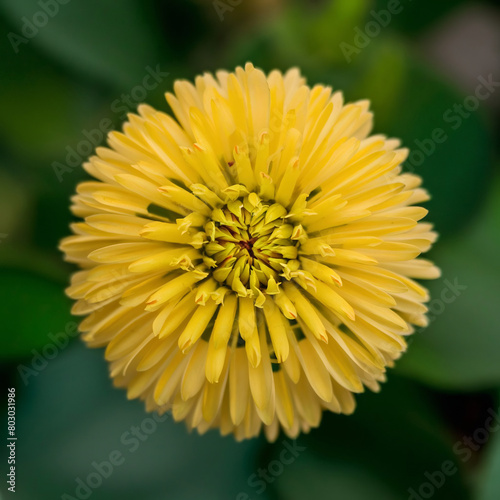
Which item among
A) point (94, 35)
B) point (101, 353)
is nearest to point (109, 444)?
point (101, 353)

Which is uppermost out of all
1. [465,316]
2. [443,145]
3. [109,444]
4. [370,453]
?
[443,145]

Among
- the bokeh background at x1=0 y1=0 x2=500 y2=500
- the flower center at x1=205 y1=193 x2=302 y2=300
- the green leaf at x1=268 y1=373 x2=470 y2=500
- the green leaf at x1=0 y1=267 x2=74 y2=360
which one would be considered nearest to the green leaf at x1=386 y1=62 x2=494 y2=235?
the bokeh background at x1=0 y1=0 x2=500 y2=500

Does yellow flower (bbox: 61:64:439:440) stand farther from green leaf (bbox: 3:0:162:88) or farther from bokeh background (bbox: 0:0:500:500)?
green leaf (bbox: 3:0:162:88)

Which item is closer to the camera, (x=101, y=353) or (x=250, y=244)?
(x=250, y=244)

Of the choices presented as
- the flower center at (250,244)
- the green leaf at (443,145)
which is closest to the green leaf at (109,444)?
the flower center at (250,244)

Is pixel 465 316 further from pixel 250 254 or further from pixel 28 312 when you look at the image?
pixel 28 312

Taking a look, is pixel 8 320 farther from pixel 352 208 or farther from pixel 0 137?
pixel 352 208

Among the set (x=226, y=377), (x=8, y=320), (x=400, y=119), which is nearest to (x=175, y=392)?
(x=226, y=377)

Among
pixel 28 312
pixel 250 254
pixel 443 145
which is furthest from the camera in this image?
pixel 443 145
